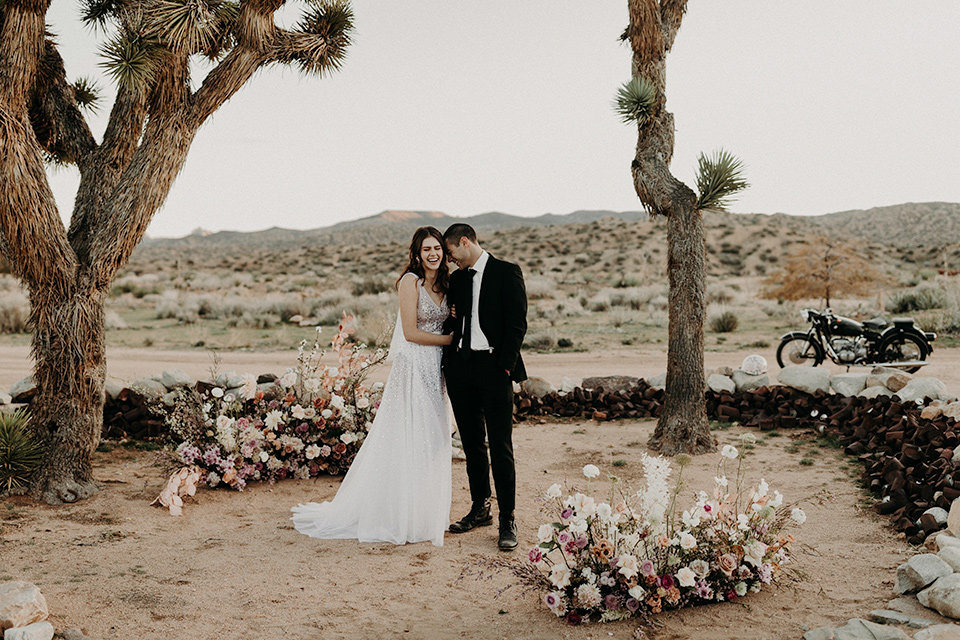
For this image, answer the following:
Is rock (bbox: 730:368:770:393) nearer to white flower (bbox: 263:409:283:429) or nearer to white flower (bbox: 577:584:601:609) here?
white flower (bbox: 263:409:283:429)

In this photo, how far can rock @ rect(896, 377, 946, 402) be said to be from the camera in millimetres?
7527

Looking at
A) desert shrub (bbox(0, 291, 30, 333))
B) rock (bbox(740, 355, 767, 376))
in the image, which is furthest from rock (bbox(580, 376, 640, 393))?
desert shrub (bbox(0, 291, 30, 333))

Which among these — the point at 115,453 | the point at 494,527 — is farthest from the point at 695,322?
the point at 115,453

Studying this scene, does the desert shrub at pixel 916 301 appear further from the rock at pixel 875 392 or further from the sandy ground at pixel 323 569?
the sandy ground at pixel 323 569

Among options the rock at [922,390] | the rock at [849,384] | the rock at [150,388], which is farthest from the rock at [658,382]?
the rock at [150,388]

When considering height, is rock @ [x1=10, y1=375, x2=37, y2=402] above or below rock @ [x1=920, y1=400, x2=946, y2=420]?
above

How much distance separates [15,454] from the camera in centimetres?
578

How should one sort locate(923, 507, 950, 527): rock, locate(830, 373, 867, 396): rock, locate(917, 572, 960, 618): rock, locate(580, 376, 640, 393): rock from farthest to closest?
locate(580, 376, 640, 393): rock
locate(830, 373, 867, 396): rock
locate(923, 507, 950, 527): rock
locate(917, 572, 960, 618): rock

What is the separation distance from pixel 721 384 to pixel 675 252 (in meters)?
2.40

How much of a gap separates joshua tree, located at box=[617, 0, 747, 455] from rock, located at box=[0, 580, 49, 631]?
5.30 meters

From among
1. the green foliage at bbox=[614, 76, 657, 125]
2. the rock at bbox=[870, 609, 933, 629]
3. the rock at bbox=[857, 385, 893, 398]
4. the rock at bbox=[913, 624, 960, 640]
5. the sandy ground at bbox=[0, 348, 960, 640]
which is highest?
the green foliage at bbox=[614, 76, 657, 125]

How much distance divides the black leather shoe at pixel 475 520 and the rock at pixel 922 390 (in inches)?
185

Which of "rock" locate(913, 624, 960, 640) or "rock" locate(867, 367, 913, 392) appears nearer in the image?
"rock" locate(913, 624, 960, 640)

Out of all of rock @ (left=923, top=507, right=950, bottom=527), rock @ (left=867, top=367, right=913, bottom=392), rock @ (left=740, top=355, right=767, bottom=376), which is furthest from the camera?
rock @ (left=740, top=355, right=767, bottom=376)
